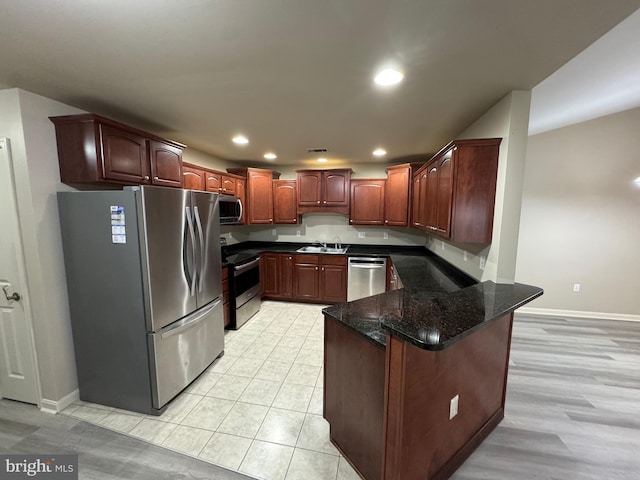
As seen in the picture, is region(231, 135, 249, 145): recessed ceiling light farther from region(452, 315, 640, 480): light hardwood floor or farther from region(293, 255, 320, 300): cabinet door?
region(452, 315, 640, 480): light hardwood floor

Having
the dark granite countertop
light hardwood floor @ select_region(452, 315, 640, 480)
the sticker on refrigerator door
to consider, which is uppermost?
the sticker on refrigerator door

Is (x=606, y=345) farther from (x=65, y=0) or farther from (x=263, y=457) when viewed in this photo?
(x=65, y=0)

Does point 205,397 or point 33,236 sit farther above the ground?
point 33,236

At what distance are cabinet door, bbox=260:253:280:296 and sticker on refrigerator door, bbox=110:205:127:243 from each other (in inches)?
101

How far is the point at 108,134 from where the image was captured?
2.02 m

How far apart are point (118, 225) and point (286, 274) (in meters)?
2.80

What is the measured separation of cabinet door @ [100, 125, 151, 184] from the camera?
202 cm

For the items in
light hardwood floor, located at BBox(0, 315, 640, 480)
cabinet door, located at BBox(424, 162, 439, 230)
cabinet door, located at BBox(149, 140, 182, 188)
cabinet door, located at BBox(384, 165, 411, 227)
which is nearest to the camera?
light hardwood floor, located at BBox(0, 315, 640, 480)

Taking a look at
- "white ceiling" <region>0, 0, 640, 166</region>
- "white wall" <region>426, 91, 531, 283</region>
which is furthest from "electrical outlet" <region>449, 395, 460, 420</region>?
"white ceiling" <region>0, 0, 640, 166</region>

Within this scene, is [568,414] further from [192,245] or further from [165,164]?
[165,164]

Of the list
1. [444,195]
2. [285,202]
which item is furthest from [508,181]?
[285,202]

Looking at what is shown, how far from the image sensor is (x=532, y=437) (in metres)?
1.80

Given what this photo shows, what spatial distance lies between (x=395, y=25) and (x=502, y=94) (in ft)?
4.18

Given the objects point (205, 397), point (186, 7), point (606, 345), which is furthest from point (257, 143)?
point (606, 345)
